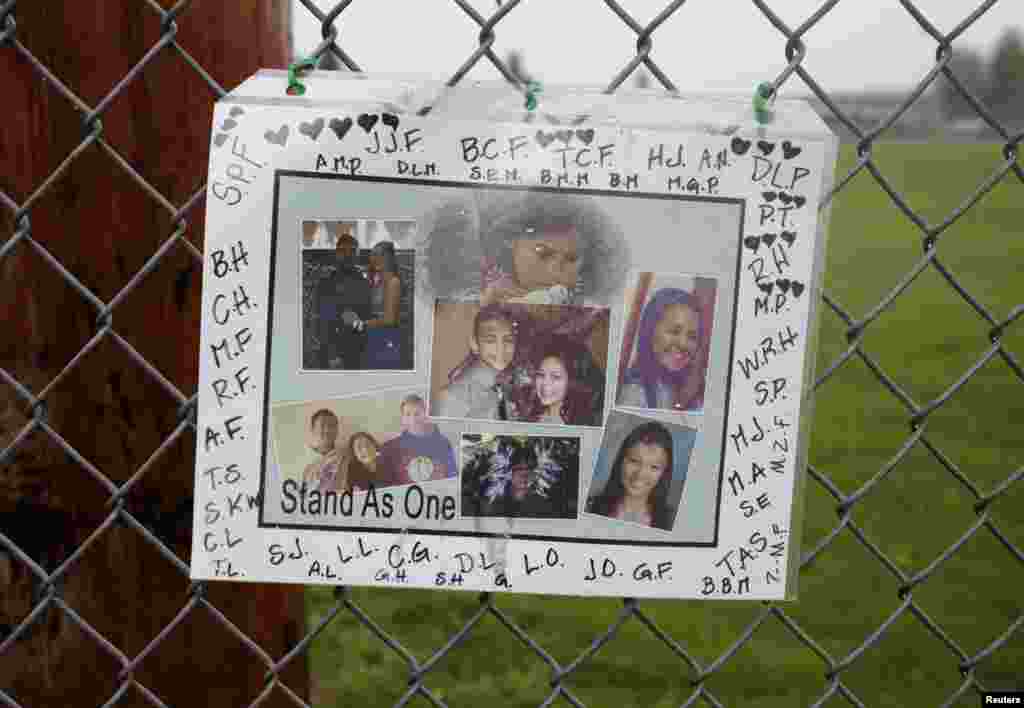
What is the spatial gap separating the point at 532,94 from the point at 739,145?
0.22 m

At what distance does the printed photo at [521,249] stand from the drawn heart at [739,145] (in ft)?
0.49

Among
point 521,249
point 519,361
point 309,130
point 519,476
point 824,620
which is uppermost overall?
point 309,130

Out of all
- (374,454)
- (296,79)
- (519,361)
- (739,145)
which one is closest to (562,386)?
(519,361)

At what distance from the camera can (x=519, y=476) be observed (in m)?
1.21

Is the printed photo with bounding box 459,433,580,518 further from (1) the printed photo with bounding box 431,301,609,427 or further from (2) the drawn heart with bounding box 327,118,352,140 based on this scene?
(2) the drawn heart with bounding box 327,118,352,140

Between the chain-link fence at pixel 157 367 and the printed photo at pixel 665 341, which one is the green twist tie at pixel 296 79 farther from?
the printed photo at pixel 665 341

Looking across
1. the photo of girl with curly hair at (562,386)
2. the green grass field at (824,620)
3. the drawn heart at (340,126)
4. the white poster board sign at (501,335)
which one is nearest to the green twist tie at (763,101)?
the white poster board sign at (501,335)

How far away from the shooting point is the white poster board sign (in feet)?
3.73

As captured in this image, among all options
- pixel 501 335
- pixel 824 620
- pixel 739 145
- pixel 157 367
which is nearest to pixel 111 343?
pixel 157 367

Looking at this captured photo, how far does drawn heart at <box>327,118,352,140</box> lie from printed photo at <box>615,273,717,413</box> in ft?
1.10

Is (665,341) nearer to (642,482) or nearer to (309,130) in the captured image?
(642,482)

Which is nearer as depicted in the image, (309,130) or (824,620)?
(309,130)

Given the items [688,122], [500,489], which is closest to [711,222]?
[688,122]

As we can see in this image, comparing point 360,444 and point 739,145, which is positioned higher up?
point 739,145
